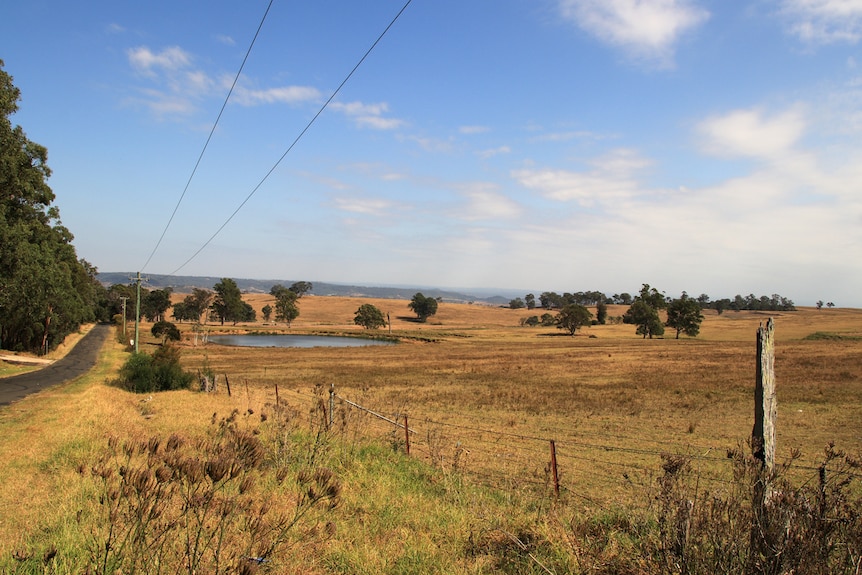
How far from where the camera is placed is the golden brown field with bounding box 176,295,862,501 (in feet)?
43.3

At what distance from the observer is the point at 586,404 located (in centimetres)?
2500

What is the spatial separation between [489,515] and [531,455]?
770 cm

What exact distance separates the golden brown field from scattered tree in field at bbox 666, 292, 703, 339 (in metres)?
45.3

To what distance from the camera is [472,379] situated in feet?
122

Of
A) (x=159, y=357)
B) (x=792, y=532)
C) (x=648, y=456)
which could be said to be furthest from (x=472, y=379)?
(x=792, y=532)

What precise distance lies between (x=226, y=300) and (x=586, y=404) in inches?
4767

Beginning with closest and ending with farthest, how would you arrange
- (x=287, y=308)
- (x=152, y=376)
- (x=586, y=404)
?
(x=152, y=376) → (x=586, y=404) → (x=287, y=308)

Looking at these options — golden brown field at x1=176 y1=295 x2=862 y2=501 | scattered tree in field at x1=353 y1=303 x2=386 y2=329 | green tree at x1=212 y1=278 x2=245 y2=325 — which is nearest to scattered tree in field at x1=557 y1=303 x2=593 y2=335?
scattered tree in field at x1=353 y1=303 x2=386 y2=329

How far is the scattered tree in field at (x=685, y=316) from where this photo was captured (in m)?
97.2

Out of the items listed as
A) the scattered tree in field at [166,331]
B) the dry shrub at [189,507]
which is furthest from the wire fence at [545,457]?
the scattered tree in field at [166,331]

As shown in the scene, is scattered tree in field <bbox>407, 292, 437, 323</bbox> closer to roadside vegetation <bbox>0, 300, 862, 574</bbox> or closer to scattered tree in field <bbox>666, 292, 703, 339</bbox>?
scattered tree in field <bbox>666, 292, 703, 339</bbox>

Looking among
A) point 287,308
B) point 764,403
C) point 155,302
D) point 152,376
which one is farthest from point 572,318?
point 764,403

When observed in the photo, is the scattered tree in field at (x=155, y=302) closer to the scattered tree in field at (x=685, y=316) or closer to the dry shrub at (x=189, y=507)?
the scattered tree in field at (x=685, y=316)

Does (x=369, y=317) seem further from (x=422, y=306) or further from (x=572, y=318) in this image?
(x=572, y=318)
